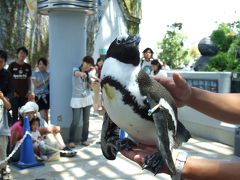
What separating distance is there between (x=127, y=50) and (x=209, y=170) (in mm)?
567

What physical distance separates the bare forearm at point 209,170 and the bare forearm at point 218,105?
441 millimetres

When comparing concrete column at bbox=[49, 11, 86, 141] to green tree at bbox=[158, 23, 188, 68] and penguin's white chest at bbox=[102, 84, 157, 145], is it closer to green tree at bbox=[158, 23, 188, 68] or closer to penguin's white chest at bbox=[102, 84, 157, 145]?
penguin's white chest at bbox=[102, 84, 157, 145]

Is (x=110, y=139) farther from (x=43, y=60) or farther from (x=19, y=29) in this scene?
(x=19, y=29)

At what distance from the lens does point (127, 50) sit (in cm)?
153

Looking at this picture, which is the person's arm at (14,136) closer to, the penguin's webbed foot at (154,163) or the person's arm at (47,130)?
the person's arm at (47,130)

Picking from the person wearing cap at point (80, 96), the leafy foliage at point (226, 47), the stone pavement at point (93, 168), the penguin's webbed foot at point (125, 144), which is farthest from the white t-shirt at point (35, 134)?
the leafy foliage at point (226, 47)

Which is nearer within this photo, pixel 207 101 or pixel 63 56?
pixel 207 101

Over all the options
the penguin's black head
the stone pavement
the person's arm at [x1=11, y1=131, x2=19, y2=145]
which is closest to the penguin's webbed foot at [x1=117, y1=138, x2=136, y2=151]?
the penguin's black head

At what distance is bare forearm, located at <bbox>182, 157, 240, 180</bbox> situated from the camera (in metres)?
1.40

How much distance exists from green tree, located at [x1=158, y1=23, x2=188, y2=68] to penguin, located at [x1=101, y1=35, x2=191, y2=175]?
2317 cm

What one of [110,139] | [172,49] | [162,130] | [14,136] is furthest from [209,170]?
[172,49]

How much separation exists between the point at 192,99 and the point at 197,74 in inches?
198

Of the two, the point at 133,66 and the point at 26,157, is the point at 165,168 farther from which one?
the point at 26,157

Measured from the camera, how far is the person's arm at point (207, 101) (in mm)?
1798
